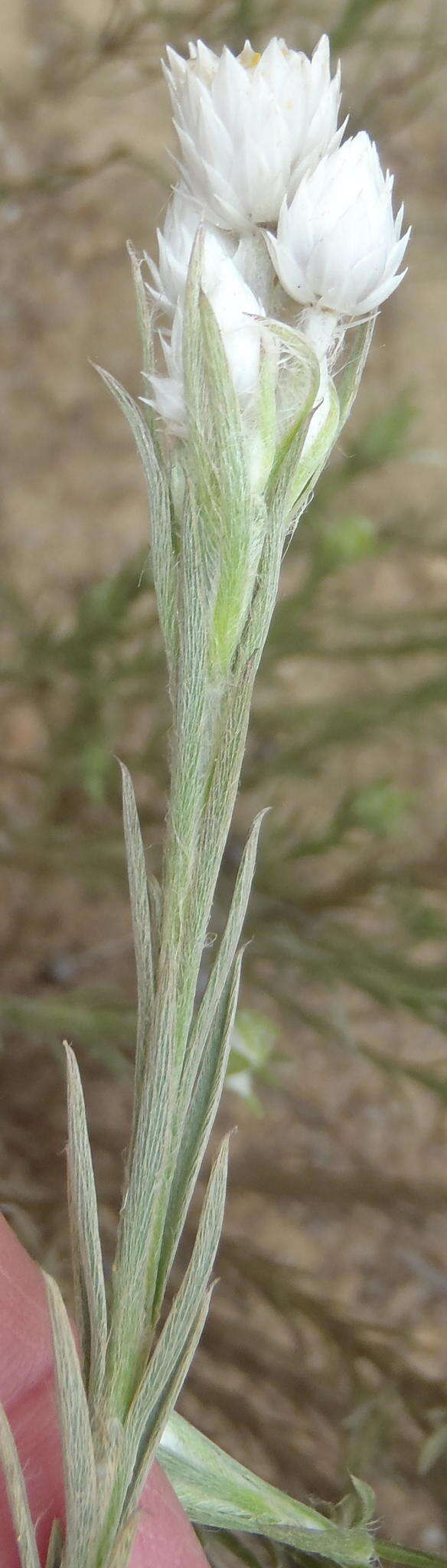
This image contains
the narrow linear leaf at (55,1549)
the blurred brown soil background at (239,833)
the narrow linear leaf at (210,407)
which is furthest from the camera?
the blurred brown soil background at (239,833)

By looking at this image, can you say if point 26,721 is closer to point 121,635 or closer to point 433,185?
point 121,635

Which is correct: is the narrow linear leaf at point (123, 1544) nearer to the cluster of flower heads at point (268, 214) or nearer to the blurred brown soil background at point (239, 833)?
the cluster of flower heads at point (268, 214)

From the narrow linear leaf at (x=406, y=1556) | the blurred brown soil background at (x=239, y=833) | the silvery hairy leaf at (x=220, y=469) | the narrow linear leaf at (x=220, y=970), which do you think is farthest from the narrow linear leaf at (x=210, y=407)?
the blurred brown soil background at (x=239, y=833)

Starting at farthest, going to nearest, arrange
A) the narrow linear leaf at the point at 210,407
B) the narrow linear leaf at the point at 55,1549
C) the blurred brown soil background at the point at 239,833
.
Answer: the blurred brown soil background at the point at 239,833, the narrow linear leaf at the point at 55,1549, the narrow linear leaf at the point at 210,407

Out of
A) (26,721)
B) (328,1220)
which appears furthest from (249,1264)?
(26,721)

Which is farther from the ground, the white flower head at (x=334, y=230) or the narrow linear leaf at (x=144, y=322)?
the white flower head at (x=334, y=230)
